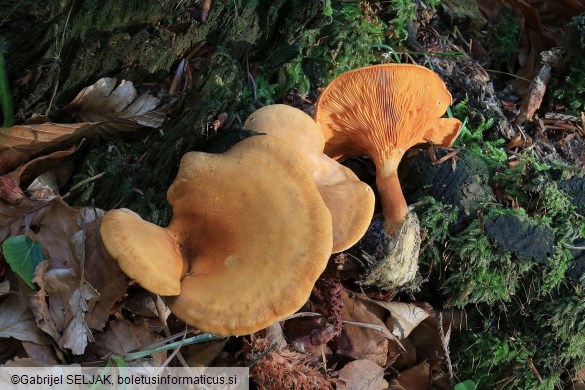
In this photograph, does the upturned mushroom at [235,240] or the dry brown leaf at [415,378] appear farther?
the dry brown leaf at [415,378]

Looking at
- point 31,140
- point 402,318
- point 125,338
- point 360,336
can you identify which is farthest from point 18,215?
point 402,318

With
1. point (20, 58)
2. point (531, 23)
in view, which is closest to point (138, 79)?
point (20, 58)

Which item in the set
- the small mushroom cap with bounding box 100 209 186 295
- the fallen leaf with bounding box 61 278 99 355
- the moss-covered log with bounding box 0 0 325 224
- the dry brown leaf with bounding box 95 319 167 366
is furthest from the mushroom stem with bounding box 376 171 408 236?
the fallen leaf with bounding box 61 278 99 355

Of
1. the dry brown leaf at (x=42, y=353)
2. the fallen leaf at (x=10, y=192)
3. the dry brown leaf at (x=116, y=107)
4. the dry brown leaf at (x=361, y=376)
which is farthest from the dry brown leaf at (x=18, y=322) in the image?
the dry brown leaf at (x=361, y=376)

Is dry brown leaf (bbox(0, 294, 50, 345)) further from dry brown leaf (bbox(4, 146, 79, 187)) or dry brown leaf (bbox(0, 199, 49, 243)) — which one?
dry brown leaf (bbox(4, 146, 79, 187))

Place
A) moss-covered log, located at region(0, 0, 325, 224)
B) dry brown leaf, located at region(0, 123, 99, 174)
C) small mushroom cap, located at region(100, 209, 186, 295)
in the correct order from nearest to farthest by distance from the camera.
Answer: small mushroom cap, located at region(100, 209, 186, 295)
dry brown leaf, located at region(0, 123, 99, 174)
moss-covered log, located at region(0, 0, 325, 224)

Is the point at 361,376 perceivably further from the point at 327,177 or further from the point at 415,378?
the point at 327,177

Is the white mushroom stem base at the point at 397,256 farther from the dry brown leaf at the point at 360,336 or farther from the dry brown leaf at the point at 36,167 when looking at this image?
the dry brown leaf at the point at 36,167
